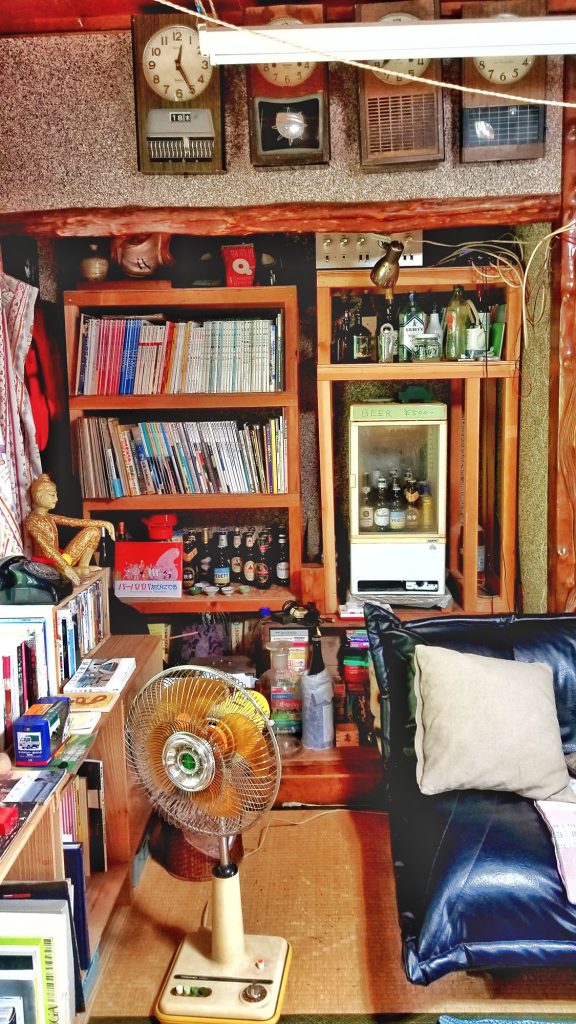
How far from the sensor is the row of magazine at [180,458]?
3445 millimetres

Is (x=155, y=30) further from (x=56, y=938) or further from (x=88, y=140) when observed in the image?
(x=56, y=938)

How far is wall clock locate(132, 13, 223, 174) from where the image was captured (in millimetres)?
→ 2854

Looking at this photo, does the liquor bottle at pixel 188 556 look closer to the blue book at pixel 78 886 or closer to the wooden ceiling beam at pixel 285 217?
the wooden ceiling beam at pixel 285 217

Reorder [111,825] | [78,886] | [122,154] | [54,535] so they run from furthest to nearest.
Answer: [122,154]
[54,535]
[111,825]
[78,886]

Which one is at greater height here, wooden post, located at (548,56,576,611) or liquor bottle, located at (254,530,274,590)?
wooden post, located at (548,56,576,611)

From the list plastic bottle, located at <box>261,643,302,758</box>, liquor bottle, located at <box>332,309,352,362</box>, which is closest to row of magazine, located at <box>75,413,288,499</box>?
liquor bottle, located at <box>332,309,352,362</box>

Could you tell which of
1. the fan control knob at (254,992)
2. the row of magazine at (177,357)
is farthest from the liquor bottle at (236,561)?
the fan control knob at (254,992)

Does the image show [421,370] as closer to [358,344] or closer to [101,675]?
[358,344]

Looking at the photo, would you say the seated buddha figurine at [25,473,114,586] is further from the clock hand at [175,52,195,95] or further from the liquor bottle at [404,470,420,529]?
the clock hand at [175,52,195,95]

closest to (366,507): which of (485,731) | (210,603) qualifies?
(210,603)

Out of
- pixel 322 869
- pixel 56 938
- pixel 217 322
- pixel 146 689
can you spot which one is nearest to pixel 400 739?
pixel 322 869

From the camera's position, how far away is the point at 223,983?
2273 mm

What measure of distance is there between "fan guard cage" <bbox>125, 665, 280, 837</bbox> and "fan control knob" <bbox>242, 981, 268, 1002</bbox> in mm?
440

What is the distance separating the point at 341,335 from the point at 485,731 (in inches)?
70.2
